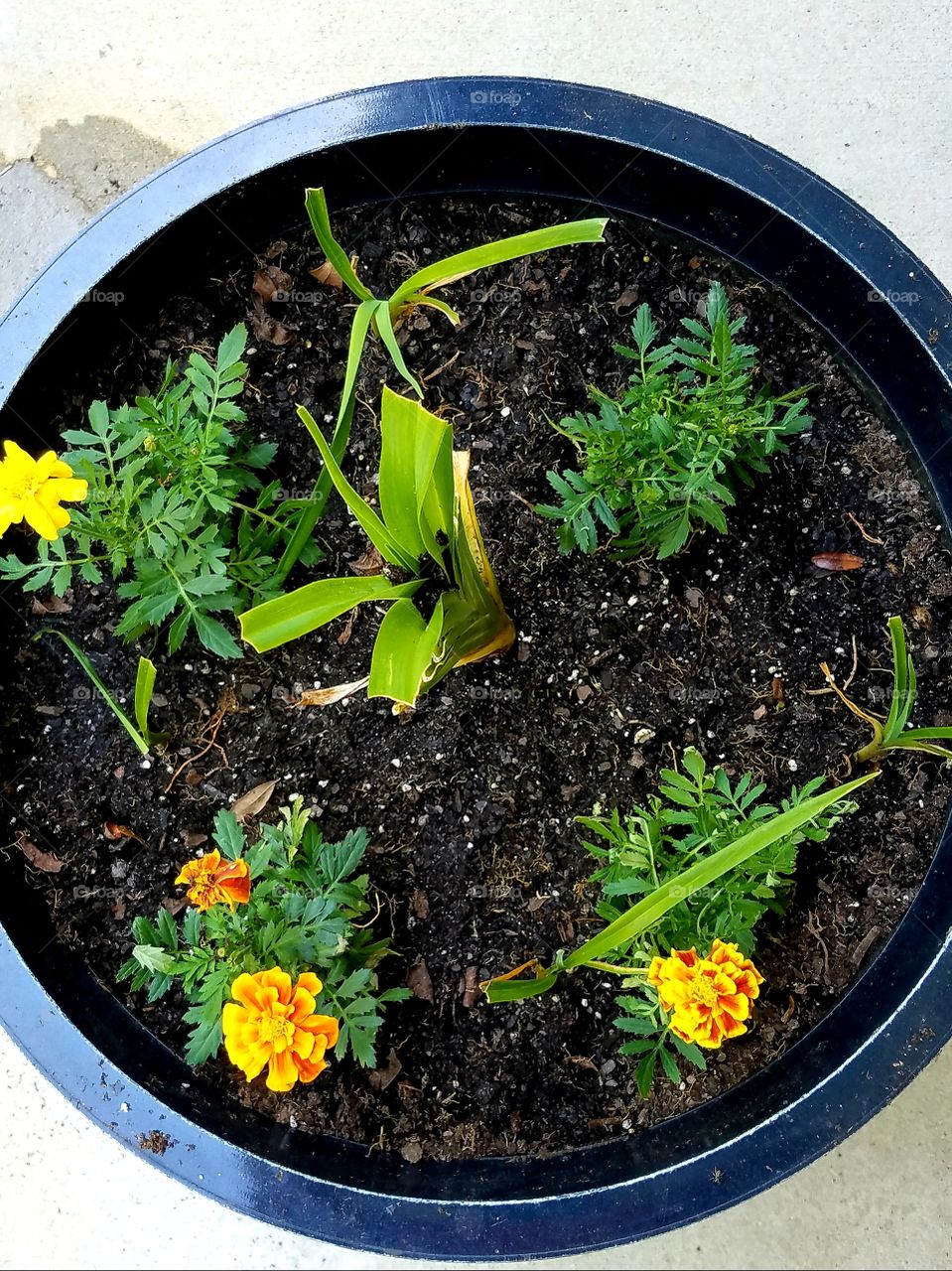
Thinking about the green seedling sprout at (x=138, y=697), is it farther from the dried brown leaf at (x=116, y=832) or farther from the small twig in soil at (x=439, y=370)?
the small twig in soil at (x=439, y=370)

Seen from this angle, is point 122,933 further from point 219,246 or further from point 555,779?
point 219,246

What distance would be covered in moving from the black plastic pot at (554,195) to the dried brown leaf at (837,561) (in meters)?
0.12

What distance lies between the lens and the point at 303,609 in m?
0.89

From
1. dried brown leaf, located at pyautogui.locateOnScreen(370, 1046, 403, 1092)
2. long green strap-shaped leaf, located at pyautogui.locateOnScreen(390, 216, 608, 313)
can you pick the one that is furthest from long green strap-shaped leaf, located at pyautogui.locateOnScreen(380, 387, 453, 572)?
dried brown leaf, located at pyautogui.locateOnScreen(370, 1046, 403, 1092)

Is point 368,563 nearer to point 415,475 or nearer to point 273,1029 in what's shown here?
point 415,475

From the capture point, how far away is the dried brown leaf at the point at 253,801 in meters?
1.27

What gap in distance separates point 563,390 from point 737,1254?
1329mm

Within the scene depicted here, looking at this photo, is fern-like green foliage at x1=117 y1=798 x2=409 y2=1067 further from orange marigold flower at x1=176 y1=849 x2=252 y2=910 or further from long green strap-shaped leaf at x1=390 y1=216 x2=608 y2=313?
long green strap-shaped leaf at x1=390 y1=216 x2=608 y2=313

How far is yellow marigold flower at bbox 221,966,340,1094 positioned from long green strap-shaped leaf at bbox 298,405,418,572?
1.27 ft

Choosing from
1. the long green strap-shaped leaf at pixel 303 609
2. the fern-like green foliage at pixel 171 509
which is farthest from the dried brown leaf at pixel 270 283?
the long green strap-shaped leaf at pixel 303 609

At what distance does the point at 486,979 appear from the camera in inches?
49.0

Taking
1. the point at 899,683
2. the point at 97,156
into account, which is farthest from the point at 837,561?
the point at 97,156

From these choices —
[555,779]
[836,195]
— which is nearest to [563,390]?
[836,195]

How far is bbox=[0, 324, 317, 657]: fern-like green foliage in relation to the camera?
1069 millimetres
